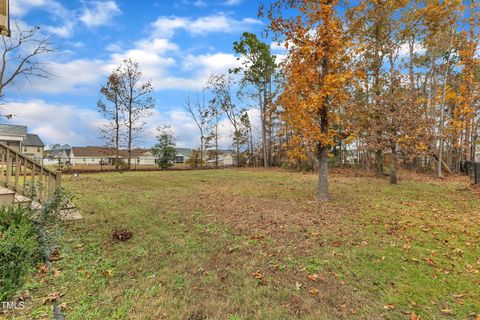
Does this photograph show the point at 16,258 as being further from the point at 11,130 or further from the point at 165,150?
the point at 11,130

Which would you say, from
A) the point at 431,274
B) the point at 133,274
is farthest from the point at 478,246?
the point at 133,274

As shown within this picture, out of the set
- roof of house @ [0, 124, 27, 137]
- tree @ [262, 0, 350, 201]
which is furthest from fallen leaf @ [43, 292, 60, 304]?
roof of house @ [0, 124, 27, 137]

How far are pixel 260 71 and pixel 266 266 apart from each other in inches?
988

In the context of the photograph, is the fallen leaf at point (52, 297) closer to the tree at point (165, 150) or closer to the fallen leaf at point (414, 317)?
the fallen leaf at point (414, 317)

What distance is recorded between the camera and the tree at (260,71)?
25.6 metres

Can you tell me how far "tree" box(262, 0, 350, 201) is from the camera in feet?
23.5

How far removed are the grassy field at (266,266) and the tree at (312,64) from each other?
8.96 feet

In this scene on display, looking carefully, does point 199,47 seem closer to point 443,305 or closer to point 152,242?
point 152,242

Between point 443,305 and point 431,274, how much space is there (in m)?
0.79

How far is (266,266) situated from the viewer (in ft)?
12.3

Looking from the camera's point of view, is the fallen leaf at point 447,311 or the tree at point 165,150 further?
the tree at point 165,150

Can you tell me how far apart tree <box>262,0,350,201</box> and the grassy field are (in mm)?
2731

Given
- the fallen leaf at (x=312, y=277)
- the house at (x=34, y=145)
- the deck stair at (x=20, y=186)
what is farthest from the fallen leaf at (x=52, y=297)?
the house at (x=34, y=145)

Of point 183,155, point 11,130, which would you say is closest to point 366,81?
point 11,130
